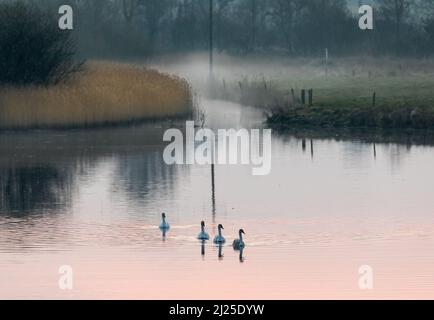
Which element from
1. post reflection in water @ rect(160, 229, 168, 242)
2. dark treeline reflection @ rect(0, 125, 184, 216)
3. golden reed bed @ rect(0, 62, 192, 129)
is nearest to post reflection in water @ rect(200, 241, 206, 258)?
post reflection in water @ rect(160, 229, 168, 242)

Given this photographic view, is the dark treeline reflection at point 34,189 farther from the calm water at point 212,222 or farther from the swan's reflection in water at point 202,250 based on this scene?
the swan's reflection in water at point 202,250

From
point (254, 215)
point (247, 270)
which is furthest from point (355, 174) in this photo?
point (247, 270)

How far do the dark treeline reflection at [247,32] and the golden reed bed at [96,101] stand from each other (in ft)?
74.3

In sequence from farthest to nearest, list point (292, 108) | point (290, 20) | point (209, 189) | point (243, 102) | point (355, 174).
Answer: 1. point (290, 20)
2. point (243, 102)
3. point (292, 108)
4. point (355, 174)
5. point (209, 189)

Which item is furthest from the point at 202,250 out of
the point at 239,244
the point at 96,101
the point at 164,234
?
the point at 96,101

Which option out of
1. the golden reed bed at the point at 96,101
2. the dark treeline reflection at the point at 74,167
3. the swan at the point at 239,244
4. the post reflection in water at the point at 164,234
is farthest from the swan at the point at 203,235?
the golden reed bed at the point at 96,101

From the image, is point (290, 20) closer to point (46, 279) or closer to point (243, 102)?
point (243, 102)

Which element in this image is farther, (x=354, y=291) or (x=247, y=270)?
(x=247, y=270)

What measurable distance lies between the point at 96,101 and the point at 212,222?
73.1 ft

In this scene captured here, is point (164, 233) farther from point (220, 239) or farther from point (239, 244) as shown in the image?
point (239, 244)

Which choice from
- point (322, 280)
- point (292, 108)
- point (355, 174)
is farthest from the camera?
point (292, 108)

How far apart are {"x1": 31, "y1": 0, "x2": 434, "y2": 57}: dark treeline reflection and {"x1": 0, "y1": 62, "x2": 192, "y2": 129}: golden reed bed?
2266 cm

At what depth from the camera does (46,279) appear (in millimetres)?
22234
